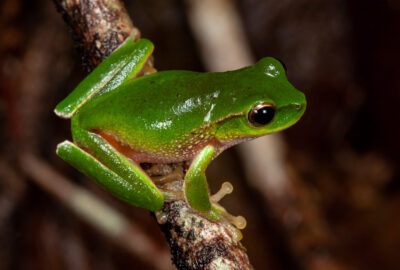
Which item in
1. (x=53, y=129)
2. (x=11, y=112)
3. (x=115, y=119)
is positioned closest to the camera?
(x=115, y=119)

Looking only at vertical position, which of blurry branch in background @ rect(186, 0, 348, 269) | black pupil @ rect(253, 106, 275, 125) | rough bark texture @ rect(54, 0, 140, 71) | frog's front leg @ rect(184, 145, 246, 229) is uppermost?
rough bark texture @ rect(54, 0, 140, 71)

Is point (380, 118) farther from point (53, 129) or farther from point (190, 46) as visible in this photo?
point (53, 129)

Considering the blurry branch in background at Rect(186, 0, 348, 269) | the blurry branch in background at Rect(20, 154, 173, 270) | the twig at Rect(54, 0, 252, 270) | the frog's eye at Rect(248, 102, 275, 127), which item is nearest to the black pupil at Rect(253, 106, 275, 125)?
the frog's eye at Rect(248, 102, 275, 127)

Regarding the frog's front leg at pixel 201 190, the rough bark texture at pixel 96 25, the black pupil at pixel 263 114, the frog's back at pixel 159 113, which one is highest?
the rough bark texture at pixel 96 25

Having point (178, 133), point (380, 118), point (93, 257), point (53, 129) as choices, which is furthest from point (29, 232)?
point (380, 118)

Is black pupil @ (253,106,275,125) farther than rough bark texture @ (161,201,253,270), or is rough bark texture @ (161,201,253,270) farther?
black pupil @ (253,106,275,125)

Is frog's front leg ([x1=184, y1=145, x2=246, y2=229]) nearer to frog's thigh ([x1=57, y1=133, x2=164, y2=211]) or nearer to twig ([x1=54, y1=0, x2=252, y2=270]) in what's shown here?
twig ([x1=54, y1=0, x2=252, y2=270])

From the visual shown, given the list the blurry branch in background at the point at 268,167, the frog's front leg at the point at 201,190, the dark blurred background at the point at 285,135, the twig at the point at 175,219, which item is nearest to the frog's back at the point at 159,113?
the frog's front leg at the point at 201,190

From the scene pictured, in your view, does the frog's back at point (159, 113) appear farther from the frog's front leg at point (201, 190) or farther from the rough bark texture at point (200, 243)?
the rough bark texture at point (200, 243)
